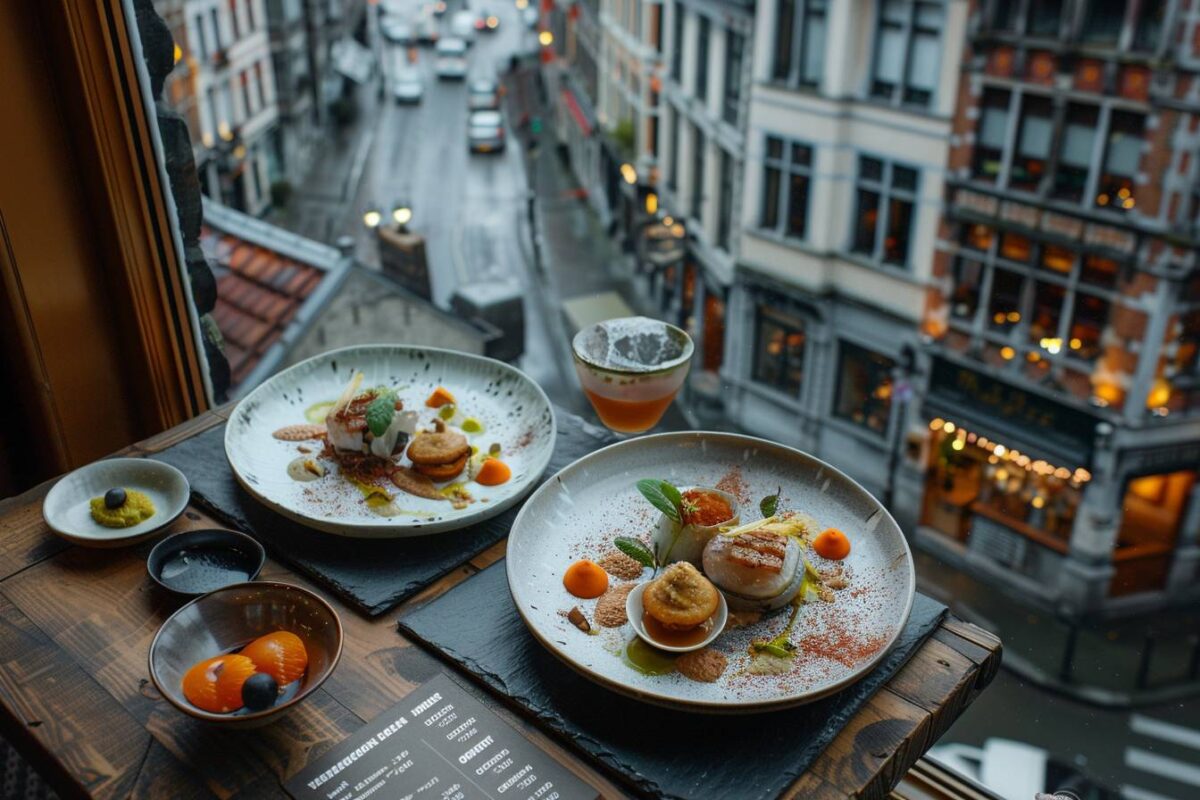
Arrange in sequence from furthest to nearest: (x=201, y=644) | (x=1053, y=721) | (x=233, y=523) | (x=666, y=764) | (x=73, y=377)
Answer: (x=1053, y=721) → (x=73, y=377) → (x=233, y=523) → (x=201, y=644) → (x=666, y=764)

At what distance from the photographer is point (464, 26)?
24016 millimetres

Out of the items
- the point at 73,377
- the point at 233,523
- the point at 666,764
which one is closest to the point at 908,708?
the point at 666,764

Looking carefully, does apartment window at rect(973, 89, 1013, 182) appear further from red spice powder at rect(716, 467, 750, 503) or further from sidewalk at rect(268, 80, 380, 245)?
sidewalk at rect(268, 80, 380, 245)

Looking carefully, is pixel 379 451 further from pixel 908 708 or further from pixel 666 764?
pixel 908 708

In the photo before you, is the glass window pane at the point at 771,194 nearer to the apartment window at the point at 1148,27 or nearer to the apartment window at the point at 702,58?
the apartment window at the point at 702,58

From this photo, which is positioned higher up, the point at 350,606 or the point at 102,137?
the point at 102,137

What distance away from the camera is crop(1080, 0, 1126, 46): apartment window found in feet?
21.4

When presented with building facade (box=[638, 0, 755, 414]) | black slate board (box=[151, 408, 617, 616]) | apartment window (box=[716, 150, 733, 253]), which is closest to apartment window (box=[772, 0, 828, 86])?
building facade (box=[638, 0, 755, 414])

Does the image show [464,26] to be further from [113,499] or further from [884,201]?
[113,499]

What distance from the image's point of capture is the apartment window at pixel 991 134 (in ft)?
23.6

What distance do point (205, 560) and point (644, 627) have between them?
64 centimetres

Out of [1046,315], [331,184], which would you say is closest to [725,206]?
[1046,315]

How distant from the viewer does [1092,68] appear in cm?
662

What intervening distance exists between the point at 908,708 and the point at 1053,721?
6.01 m
